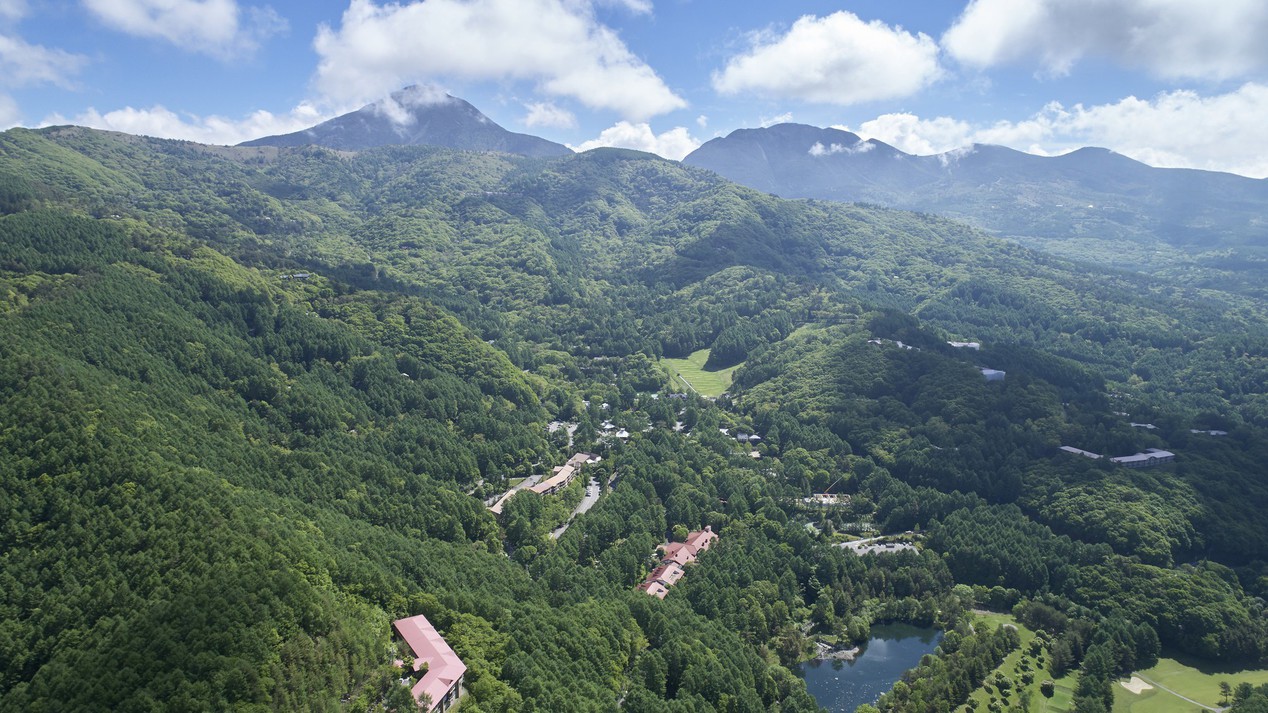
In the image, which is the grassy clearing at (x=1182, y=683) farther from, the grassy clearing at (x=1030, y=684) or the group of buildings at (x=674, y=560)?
the group of buildings at (x=674, y=560)

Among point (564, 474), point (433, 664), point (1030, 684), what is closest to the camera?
point (433, 664)

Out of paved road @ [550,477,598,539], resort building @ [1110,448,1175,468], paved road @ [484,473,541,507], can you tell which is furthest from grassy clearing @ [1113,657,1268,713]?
paved road @ [484,473,541,507]

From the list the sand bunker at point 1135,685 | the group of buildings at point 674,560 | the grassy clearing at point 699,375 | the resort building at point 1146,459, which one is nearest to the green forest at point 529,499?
the group of buildings at point 674,560

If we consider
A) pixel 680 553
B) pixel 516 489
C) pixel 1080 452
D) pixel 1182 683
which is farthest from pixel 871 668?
pixel 1080 452

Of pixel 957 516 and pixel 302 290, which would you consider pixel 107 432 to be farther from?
pixel 957 516

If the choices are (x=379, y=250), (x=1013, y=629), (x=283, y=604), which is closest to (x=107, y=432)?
(x=283, y=604)

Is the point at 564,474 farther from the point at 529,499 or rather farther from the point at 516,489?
the point at 529,499
